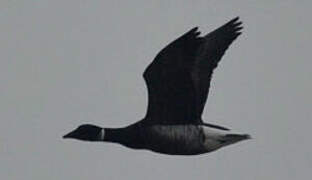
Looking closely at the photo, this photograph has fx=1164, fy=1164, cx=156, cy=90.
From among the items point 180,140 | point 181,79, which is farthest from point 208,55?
point 180,140

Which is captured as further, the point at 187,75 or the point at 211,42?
the point at 211,42

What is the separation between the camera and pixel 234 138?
19.0m

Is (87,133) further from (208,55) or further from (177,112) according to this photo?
(208,55)

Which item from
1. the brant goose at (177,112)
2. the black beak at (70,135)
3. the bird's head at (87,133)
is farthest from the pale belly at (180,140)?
the black beak at (70,135)

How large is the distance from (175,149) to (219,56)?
199 centimetres

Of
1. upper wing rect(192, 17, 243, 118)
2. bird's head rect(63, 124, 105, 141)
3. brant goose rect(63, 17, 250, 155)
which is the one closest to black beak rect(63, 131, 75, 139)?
bird's head rect(63, 124, 105, 141)

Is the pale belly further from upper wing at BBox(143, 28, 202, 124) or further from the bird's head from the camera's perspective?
the bird's head

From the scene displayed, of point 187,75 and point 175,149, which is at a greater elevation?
point 187,75

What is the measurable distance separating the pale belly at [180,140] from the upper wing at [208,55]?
37 centimetres

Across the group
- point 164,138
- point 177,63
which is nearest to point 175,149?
point 164,138

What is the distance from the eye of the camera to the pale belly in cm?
1908

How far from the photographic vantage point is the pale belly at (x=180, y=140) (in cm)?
1908

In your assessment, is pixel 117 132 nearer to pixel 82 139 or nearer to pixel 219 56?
pixel 82 139

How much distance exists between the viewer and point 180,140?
19.2m
